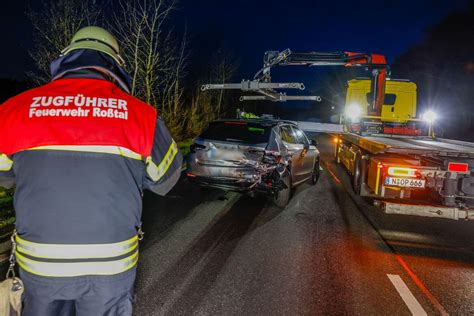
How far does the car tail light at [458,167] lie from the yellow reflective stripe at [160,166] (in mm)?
4660

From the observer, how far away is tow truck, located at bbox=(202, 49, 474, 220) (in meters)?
5.27

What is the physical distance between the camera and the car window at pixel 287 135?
709 cm

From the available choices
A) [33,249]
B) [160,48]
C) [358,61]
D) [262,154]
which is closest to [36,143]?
[33,249]

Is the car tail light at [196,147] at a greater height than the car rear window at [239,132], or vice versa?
the car rear window at [239,132]

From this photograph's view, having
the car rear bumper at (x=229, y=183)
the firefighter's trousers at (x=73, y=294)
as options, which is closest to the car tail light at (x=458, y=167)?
the car rear bumper at (x=229, y=183)

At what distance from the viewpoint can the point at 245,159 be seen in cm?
622

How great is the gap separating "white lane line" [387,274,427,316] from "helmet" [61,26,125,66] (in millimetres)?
3151

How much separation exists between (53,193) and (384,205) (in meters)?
4.83

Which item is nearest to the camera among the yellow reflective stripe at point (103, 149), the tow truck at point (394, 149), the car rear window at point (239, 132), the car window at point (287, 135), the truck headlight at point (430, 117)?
the yellow reflective stripe at point (103, 149)

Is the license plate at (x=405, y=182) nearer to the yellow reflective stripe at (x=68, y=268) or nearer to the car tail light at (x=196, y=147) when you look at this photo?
the car tail light at (x=196, y=147)

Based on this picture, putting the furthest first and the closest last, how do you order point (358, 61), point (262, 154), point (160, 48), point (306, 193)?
point (160, 48) → point (358, 61) → point (306, 193) → point (262, 154)

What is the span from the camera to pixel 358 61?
30.2ft

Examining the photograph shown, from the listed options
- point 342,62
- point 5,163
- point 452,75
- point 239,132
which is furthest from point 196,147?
point 452,75

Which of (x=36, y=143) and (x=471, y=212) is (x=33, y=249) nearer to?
(x=36, y=143)
